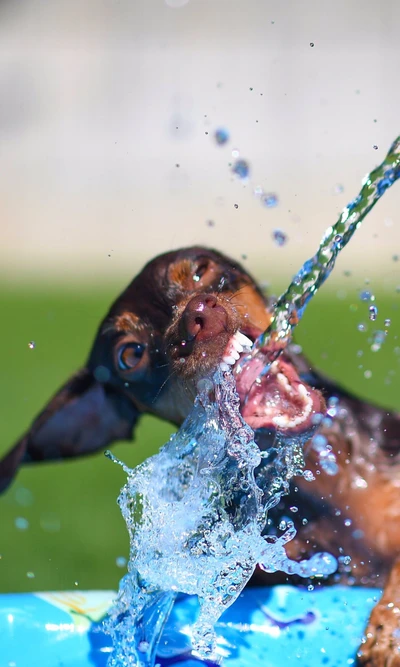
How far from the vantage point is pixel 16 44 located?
1120 cm

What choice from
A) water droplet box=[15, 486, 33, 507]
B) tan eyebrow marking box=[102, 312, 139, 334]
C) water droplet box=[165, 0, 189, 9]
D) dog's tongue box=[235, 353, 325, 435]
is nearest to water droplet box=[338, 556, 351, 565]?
dog's tongue box=[235, 353, 325, 435]

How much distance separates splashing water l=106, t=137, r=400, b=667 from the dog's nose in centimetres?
12

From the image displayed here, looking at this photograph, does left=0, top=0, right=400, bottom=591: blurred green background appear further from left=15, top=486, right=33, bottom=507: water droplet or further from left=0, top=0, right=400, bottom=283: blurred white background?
left=15, top=486, right=33, bottom=507: water droplet

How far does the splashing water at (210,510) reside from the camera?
7.92 ft

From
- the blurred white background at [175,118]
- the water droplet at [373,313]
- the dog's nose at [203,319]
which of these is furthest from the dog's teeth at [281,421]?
the blurred white background at [175,118]

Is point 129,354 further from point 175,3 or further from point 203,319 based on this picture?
point 175,3

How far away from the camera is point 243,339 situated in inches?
99.0

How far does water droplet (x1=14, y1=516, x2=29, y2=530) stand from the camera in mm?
4406

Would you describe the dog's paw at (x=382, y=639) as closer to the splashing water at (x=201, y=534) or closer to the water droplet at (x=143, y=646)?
the splashing water at (x=201, y=534)

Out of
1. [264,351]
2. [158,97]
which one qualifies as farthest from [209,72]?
[264,351]

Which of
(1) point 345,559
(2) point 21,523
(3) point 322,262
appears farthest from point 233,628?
(2) point 21,523

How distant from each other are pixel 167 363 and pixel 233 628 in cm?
80

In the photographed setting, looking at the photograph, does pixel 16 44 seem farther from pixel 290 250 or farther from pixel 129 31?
pixel 290 250

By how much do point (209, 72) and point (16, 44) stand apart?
2.41 metres
